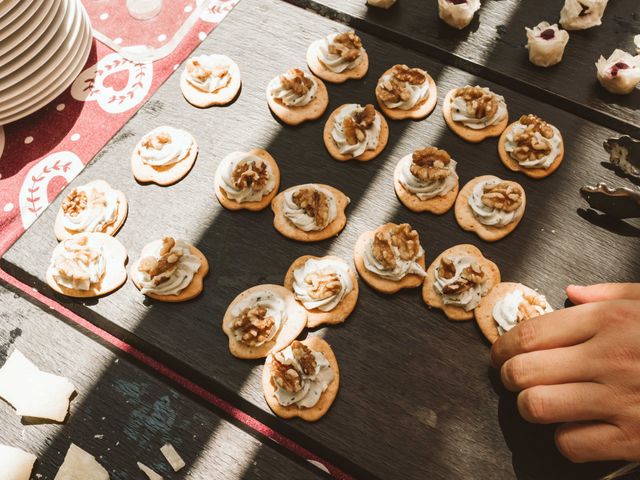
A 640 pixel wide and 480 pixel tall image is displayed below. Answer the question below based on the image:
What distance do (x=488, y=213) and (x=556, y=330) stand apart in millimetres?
497

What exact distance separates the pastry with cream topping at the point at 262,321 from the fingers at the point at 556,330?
2.08 feet

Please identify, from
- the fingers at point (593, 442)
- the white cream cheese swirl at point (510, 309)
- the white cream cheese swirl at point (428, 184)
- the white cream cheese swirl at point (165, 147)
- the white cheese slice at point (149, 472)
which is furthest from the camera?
the white cream cheese swirl at point (165, 147)

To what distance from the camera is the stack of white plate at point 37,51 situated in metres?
1.85

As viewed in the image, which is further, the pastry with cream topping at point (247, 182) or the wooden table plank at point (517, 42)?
the wooden table plank at point (517, 42)

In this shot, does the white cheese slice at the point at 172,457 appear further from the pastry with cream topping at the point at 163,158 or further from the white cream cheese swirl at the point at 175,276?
the pastry with cream topping at the point at 163,158

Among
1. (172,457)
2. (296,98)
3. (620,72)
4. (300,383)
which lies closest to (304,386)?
(300,383)

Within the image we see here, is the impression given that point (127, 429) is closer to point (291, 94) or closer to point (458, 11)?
point (291, 94)

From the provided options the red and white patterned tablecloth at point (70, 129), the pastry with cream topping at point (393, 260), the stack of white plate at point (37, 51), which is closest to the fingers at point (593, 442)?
the pastry with cream topping at point (393, 260)

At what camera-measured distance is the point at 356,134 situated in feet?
6.31

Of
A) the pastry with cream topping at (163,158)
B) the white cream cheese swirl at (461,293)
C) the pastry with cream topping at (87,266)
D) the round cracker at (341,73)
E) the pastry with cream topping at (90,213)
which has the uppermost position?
the round cracker at (341,73)

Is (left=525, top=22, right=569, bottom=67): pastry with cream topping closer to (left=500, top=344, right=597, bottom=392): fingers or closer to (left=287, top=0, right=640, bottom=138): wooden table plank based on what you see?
(left=287, top=0, right=640, bottom=138): wooden table plank

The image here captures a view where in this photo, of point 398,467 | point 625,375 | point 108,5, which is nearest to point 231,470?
point 398,467

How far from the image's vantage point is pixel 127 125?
209 centimetres

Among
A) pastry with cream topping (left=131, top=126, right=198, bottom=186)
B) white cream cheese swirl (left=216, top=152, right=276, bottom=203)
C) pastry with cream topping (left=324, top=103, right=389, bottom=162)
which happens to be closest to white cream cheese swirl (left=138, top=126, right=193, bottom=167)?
pastry with cream topping (left=131, top=126, right=198, bottom=186)
